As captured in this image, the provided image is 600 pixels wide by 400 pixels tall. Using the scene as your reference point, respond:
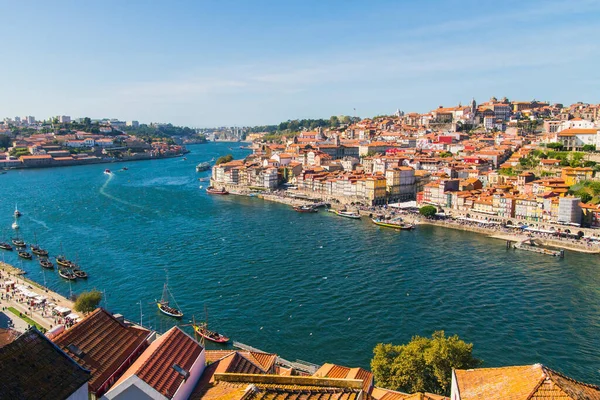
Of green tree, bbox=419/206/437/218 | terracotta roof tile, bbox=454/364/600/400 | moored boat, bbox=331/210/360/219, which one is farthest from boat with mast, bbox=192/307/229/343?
green tree, bbox=419/206/437/218

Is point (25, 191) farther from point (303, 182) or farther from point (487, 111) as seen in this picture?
point (487, 111)

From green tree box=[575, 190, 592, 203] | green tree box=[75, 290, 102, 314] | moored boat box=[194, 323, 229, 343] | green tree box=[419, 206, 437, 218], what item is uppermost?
green tree box=[575, 190, 592, 203]

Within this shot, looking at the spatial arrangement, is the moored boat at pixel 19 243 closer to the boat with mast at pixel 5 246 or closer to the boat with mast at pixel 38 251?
the boat with mast at pixel 5 246

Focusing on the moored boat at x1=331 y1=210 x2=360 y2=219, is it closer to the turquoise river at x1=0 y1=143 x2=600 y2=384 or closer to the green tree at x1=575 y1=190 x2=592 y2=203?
the turquoise river at x1=0 y1=143 x2=600 y2=384

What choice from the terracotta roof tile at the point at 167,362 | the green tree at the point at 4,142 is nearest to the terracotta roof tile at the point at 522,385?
the terracotta roof tile at the point at 167,362

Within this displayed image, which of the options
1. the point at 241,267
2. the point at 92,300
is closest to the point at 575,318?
the point at 241,267

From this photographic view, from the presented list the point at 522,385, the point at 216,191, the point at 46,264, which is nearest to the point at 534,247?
the point at 522,385
